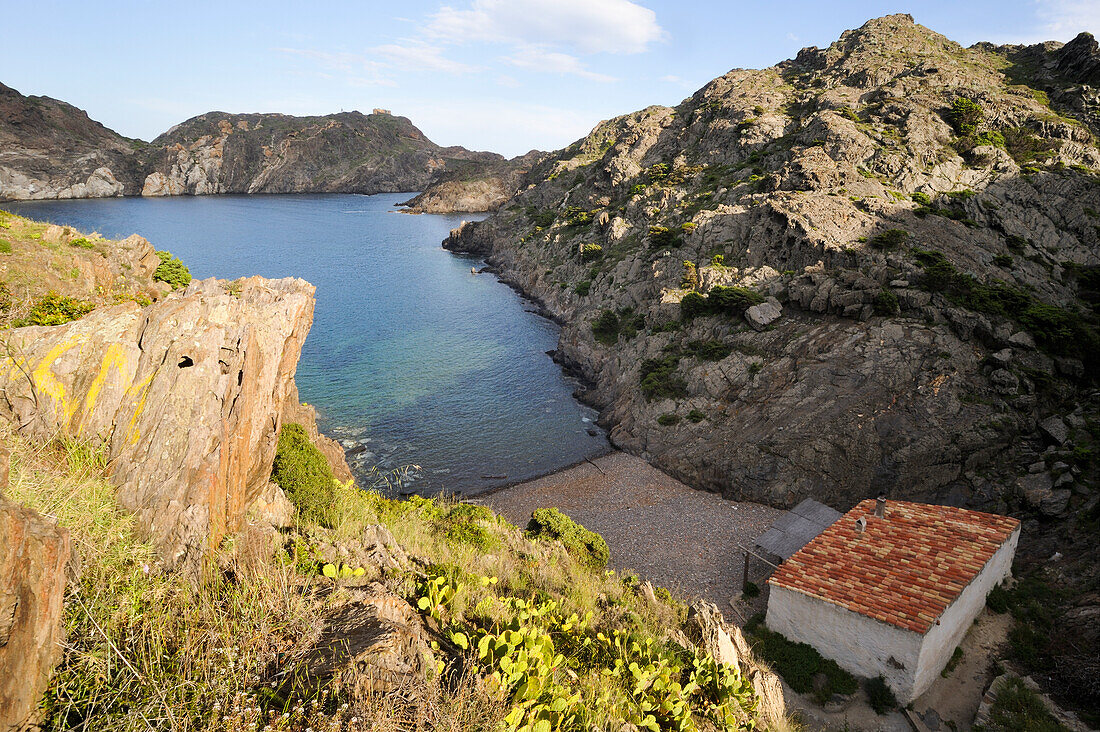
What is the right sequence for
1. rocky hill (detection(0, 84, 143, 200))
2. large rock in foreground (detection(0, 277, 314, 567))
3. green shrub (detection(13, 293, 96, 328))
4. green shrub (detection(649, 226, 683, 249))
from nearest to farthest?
large rock in foreground (detection(0, 277, 314, 567)) → green shrub (detection(13, 293, 96, 328)) → green shrub (detection(649, 226, 683, 249)) → rocky hill (detection(0, 84, 143, 200))

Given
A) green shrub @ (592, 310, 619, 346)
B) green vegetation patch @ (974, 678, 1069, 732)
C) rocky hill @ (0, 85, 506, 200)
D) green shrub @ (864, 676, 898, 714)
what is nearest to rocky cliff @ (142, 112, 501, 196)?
rocky hill @ (0, 85, 506, 200)

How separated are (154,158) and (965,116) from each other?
196094mm

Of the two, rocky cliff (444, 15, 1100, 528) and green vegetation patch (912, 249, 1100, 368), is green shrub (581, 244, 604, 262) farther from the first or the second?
green vegetation patch (912, 249, 1100, 368)

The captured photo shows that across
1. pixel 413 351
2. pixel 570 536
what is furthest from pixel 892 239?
pixel 413 351

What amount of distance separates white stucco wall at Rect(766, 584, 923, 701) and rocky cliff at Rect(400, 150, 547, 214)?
14494 centimetres

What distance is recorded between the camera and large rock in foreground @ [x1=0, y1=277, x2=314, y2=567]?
332 inches

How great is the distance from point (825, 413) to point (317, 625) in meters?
28.0

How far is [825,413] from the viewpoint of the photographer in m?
28.5

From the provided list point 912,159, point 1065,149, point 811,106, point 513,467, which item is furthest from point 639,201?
point 513,467

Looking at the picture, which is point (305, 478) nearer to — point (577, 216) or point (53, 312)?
point (53, 312)

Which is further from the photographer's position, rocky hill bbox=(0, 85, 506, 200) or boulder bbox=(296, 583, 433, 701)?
rocky hill bbox=(0, 85, 506, 200)

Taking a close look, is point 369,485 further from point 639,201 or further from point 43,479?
point 639,201

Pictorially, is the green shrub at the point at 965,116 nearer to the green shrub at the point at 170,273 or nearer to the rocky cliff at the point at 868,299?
the rocky cliff at the point at 868,299

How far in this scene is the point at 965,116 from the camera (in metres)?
45.7
